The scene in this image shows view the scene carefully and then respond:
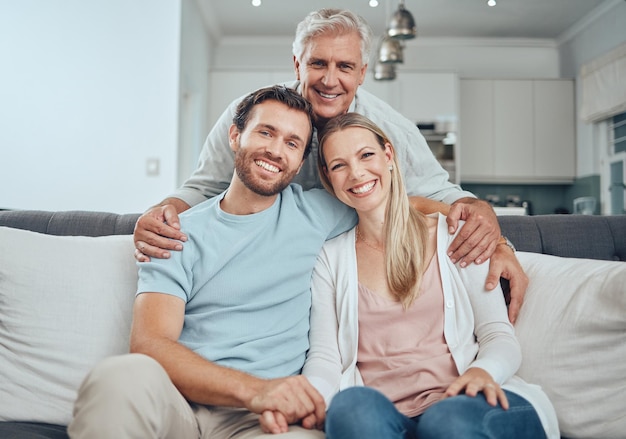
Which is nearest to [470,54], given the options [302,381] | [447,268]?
[447,268]

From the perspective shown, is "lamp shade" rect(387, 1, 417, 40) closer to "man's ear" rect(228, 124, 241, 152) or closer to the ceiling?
the ceiling

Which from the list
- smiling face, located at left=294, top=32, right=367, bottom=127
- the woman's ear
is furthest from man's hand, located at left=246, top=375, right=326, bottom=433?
smiling face, located at left=294, top=32, right=367, bottom=127

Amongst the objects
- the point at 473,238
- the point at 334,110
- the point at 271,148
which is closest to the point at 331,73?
the point at 334,110

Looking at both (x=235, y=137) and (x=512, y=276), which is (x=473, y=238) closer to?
(x=512, y=276)

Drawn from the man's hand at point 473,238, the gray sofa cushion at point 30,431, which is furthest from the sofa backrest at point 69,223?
the man's hand at point 473,238

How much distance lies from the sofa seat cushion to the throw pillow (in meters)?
1.05

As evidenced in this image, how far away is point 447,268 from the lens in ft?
5.00

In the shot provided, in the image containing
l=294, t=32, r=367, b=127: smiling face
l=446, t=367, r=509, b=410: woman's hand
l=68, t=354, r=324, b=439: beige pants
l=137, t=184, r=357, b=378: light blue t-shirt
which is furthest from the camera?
Result: l=294, t=32, r=367, b=127: smiling face

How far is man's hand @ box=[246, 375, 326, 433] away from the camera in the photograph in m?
1.22

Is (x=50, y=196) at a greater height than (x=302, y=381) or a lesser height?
greater

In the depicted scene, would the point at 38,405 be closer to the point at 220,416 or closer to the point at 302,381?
the point at 220,416

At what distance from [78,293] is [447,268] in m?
0.97

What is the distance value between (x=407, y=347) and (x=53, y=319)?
915mm

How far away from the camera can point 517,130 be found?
6.54 metres
